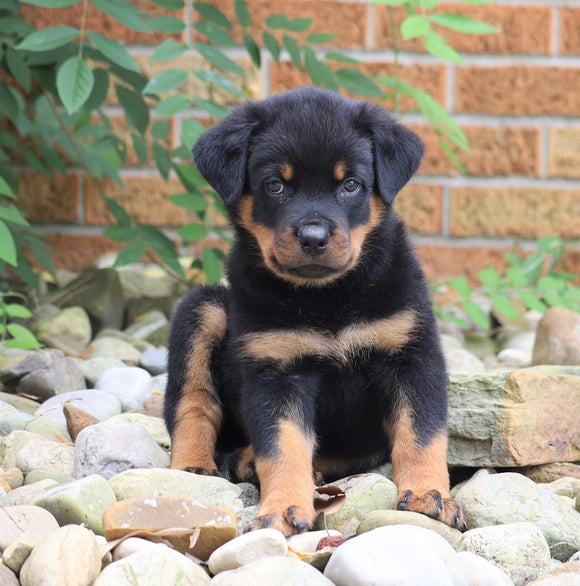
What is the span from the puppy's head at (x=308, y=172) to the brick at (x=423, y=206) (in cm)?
205

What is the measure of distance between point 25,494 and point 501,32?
3645mm

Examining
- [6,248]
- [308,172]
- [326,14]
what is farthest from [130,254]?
[326,14]

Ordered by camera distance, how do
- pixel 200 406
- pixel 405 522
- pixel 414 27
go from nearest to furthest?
pixel 405 522 → pixel 200 406 → pixel 414 27

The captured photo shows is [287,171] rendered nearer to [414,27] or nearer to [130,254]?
[414,27]

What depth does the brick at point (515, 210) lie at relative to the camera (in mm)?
5109

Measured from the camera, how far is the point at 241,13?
4.07m

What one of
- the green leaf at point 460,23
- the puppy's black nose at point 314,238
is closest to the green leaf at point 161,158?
the green leaf at point 460,23

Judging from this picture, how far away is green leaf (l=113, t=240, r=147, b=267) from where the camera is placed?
407 centimetres

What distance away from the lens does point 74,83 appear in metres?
3.41

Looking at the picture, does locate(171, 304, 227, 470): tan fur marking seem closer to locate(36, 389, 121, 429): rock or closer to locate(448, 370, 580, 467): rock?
locate(36, 389, 121, 429): rock

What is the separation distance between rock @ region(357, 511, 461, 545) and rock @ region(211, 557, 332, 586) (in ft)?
1.40

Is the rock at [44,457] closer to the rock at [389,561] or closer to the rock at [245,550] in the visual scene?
the rock at [245,550]

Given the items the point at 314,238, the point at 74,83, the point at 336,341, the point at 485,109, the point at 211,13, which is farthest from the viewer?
the point at 485,109

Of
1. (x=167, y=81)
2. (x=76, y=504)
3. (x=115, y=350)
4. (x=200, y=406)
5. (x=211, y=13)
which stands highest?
(x=211, y=13)
